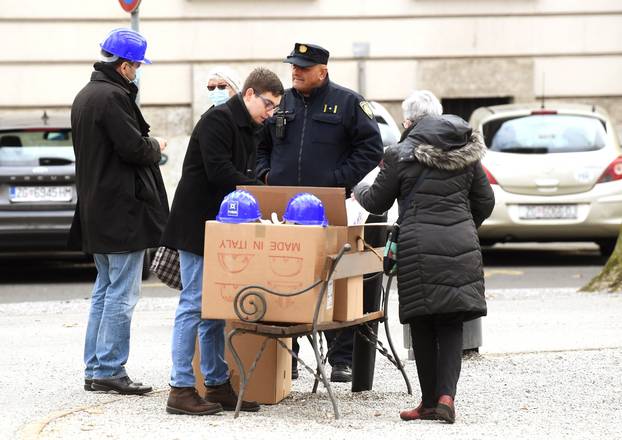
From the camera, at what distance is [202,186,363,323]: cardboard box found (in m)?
6.48

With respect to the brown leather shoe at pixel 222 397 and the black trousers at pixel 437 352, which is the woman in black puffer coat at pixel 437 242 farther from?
the brown leather shoe at pixel 222 397

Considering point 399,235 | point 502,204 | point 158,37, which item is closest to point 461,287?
point 399,235

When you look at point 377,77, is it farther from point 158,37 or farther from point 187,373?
point 187,373

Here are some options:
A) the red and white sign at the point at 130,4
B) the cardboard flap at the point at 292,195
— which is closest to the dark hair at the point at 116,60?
the cardboard flap at the point at 292,195

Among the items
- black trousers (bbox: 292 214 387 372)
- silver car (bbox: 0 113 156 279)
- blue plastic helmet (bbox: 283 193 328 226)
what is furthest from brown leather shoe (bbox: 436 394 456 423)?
silver car (bbox: 0 113 156 279)

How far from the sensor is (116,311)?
7.54 m

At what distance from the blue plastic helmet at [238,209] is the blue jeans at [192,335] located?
425 mm

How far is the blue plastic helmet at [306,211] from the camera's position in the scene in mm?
6570

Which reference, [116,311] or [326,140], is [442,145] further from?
[116,311]

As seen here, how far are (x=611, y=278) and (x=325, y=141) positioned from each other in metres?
4.68

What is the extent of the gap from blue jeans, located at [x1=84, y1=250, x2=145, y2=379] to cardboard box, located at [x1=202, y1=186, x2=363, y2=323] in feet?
3.40

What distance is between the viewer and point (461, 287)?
667cm

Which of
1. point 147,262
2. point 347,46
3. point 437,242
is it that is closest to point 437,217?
point 437,242

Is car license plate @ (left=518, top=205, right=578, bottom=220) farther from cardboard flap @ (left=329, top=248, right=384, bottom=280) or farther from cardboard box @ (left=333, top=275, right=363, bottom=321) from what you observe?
cardboard box @ (left=333, top=275, right=363, bottom=321)
